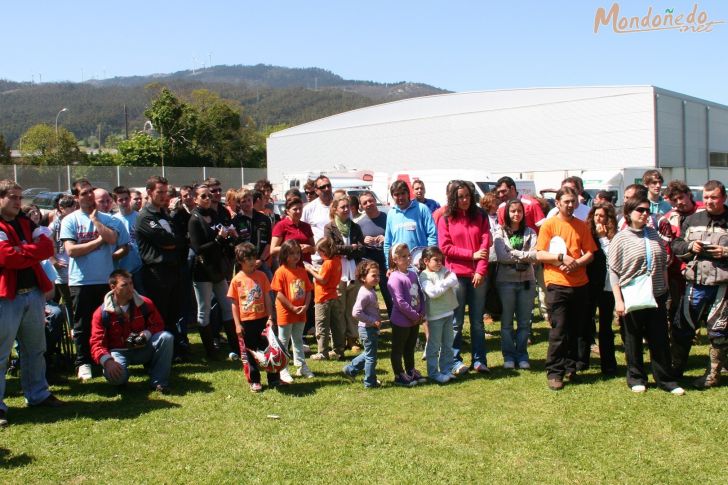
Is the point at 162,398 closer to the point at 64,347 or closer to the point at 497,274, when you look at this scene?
the point at 64,347

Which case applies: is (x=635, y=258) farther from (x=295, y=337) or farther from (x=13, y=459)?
(x=13, y=459)

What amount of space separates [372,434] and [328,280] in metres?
2.52

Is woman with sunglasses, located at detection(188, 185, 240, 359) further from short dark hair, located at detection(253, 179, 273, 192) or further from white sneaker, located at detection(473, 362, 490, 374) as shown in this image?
white sneaker, located at detection(473, 362, 490, 374)

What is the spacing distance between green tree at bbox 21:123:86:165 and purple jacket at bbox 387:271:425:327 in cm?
5514

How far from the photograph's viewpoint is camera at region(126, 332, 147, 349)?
6293mm

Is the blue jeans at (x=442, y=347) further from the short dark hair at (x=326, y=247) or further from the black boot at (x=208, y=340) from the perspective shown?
the black boot at (x=208, y=340)

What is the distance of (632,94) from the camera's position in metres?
35.9

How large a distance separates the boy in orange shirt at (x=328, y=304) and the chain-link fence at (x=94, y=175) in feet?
82.1

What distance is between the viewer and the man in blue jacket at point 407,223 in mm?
7309

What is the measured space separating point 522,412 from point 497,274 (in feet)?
5.73

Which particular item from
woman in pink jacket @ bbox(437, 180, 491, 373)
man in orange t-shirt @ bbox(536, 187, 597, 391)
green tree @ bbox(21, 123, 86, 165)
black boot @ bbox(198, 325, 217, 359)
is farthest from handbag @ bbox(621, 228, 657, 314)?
green tree @ bbox(21, 123, 86, 165)

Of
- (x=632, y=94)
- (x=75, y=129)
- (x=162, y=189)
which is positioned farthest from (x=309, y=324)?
(x=75, y=129)

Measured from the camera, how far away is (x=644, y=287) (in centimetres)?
575

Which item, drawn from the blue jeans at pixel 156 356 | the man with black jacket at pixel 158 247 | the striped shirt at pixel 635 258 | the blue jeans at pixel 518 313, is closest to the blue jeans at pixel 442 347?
the blue jeans at pixel 518 313
